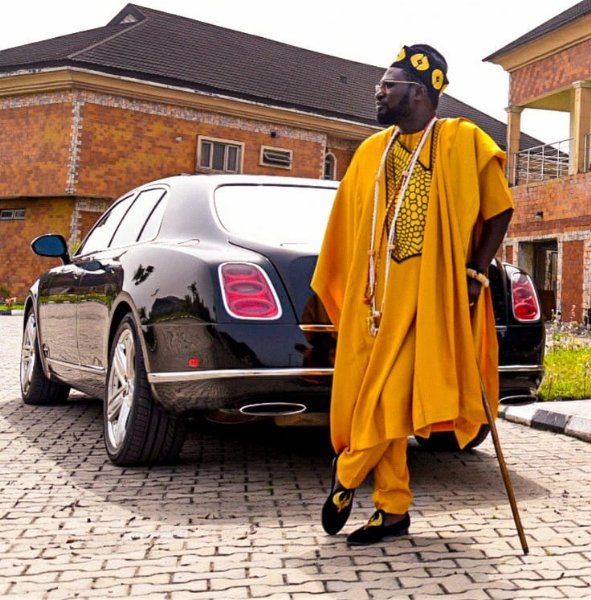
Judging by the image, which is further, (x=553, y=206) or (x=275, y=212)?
(x=553, y=206)

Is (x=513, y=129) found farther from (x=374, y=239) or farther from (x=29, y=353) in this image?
(x=374, y=239)

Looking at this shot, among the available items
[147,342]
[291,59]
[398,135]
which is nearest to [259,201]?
[147,342]

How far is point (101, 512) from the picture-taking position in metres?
4.12

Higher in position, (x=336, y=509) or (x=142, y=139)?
(x=142, y=139)

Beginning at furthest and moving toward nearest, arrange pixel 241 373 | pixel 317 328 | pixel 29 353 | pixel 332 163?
1. pixel 332 163
2. pixel 29 353
3. pixel 317 328
4. pixel 241 373

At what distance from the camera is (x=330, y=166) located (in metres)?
38.0

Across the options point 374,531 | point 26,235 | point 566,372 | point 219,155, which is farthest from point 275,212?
point 219,155

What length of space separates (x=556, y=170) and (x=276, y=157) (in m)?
11.7

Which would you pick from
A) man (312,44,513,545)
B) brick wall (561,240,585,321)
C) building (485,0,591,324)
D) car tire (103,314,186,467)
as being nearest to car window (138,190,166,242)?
car tire (103,314,186,467)

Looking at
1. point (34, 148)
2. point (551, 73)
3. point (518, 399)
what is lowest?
point (518, 399)

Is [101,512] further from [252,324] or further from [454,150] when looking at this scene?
[454,150]

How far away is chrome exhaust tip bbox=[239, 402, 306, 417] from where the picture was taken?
172 inches

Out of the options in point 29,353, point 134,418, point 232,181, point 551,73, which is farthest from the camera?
point 551,73

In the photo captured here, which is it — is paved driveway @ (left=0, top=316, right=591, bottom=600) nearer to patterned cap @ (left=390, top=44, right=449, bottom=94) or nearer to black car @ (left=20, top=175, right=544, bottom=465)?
black car @ (left=20, top=175, right=544, bottom=465)
